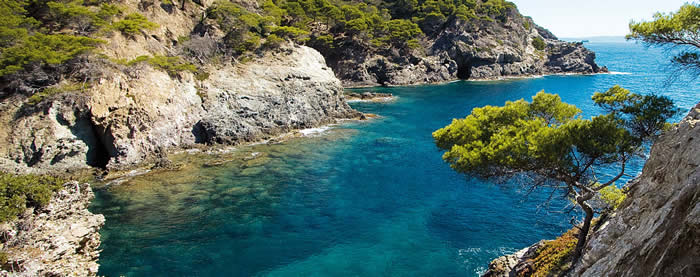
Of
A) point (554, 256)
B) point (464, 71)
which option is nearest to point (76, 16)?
point (554, 256)

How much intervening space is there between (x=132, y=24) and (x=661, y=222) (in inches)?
1831

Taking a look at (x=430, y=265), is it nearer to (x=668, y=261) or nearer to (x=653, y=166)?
(x=653, y=166)

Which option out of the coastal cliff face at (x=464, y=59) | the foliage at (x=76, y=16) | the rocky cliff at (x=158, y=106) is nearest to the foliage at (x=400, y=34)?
the coastal cliff face at (x=464, y=59)

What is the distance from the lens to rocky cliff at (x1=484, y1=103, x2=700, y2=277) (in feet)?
23.1

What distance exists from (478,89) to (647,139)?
7522cm

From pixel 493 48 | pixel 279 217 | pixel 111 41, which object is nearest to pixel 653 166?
pixel 279 217

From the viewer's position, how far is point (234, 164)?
115ft

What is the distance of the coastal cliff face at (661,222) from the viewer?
7043mm

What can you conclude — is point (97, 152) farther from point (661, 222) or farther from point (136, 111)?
point (661, 222)

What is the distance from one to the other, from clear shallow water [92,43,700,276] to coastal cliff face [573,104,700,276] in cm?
550

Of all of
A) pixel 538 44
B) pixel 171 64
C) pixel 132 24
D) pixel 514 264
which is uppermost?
pixel 132 24

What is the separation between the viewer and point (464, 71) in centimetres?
10544

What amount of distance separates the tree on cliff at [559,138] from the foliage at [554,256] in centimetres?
104

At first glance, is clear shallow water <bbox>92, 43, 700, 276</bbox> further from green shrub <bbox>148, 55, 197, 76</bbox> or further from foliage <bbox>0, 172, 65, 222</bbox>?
green shrub <bbox>148, 55, 197, 76</bbox>
